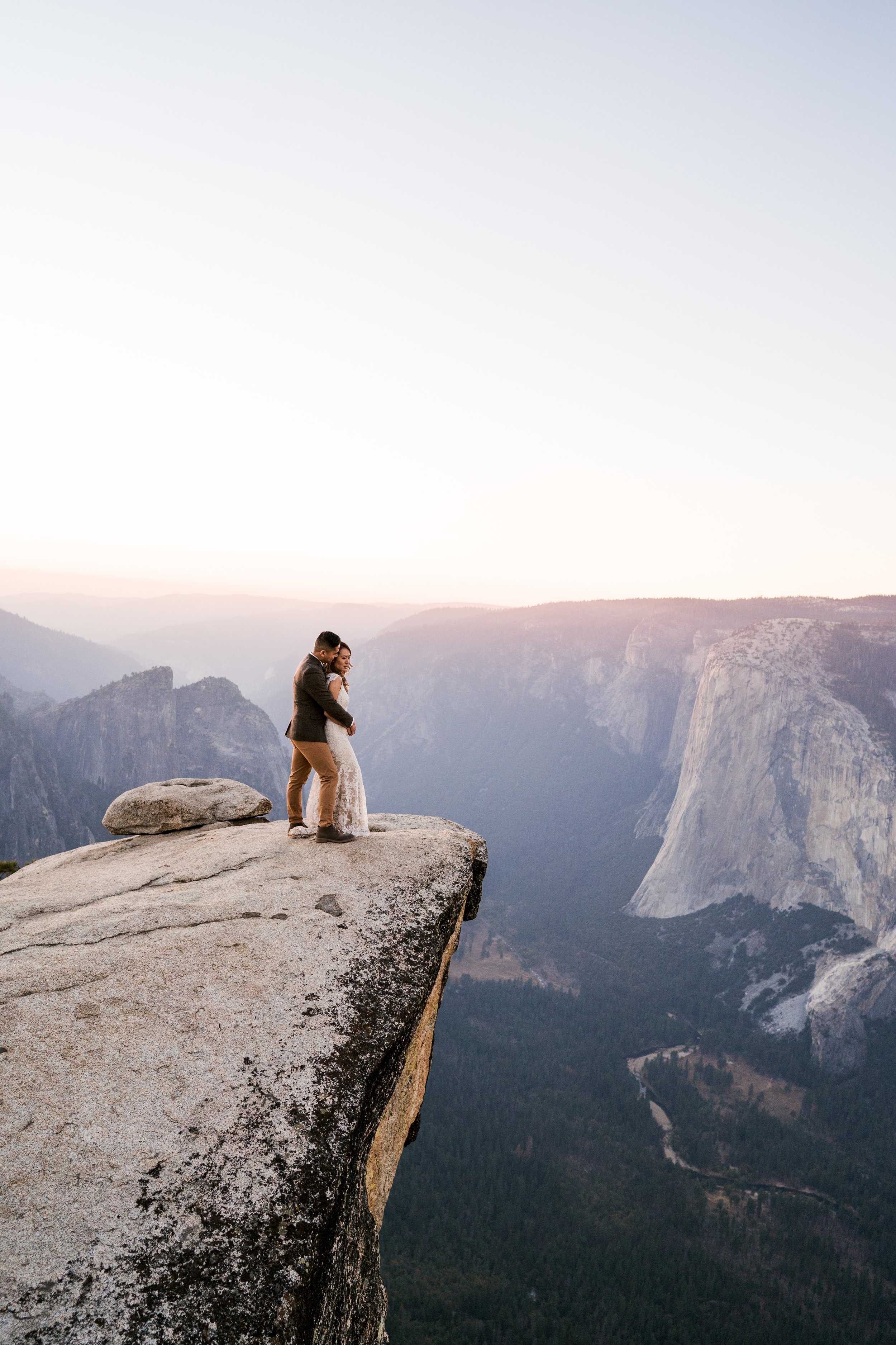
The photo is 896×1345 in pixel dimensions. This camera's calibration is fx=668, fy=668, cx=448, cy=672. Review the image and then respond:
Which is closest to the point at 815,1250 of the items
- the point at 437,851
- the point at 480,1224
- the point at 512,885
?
the point at 480,1224

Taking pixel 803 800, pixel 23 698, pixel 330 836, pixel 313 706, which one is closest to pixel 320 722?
pixel 313 706

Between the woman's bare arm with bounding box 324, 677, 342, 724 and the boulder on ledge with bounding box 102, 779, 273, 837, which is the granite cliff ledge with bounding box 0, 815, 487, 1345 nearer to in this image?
the woman's bare arm with bounding box 324, 677, 342, 724

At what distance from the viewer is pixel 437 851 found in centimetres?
1240

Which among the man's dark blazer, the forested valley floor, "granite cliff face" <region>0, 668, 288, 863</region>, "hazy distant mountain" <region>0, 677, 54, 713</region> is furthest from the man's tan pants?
"hazy distant mountain" <region>0, 677, 54, 713</region>

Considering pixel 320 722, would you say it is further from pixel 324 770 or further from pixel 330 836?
pixel 330 836

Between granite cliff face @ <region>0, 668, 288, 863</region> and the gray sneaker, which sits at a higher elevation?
the gray sneaker

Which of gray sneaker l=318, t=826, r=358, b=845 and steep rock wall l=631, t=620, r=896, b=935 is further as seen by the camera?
steep rock wall l=631, t=620, r=896, b=935

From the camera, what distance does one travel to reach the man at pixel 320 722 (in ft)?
38.3

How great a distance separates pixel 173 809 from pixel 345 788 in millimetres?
6629

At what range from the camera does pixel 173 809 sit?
16.8 metres

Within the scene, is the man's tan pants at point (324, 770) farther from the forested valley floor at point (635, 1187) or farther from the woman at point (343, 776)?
the forested valley floor at point (635, 1187)

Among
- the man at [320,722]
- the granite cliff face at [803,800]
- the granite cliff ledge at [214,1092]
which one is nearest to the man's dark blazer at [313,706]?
the man at [320,722]

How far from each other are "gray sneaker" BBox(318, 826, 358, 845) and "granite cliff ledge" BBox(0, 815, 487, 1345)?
475 millimetres

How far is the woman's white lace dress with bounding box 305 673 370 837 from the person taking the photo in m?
12.3
